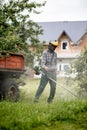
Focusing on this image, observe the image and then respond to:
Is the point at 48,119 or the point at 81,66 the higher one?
the point at 81,66

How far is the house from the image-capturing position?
4953cm

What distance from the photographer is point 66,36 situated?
51.0 meters

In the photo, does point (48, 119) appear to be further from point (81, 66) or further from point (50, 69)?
point (81, 66)

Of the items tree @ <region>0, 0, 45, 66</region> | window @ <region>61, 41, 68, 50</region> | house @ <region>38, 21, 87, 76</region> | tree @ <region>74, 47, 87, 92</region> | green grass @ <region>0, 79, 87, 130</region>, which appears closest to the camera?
green grass @ <region>0, 79, 87, 130</region>

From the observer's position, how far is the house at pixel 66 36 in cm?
4953

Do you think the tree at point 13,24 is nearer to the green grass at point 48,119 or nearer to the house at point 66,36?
the green grass at point 48,119

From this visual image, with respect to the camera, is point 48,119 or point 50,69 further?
point 50,69

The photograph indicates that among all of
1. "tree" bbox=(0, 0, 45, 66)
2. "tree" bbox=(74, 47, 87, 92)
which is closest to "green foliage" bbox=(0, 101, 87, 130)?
"tree" bbox=(0, 0, 45, 66)

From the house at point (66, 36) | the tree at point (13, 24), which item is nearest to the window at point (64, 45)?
the house at point (66, 36)

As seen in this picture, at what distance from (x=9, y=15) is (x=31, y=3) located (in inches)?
85.6

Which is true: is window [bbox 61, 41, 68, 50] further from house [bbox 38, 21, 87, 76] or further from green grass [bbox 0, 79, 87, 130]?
green grass [bbox 0, 79, 87, 130]

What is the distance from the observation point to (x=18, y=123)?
21.7ft

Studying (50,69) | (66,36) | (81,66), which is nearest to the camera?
(50,69)

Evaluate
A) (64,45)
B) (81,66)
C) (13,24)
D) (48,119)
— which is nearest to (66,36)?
(64,45)
